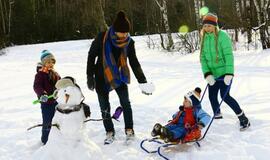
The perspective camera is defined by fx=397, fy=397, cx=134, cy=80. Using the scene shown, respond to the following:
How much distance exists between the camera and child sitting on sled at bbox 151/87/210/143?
470cm

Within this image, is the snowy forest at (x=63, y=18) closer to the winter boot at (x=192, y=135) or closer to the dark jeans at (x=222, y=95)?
the dark jeans at (x=222, y=95)

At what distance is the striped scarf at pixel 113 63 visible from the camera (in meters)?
4.93

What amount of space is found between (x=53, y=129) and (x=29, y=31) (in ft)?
104

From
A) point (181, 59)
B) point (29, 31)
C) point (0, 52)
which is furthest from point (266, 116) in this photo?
point (29, 31)

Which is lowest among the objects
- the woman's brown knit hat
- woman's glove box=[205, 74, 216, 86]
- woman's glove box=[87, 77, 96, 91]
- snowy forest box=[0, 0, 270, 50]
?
woman's glove box=[205, 74, 216, 86]

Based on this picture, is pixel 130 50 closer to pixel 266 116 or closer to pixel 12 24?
pixel 266 116

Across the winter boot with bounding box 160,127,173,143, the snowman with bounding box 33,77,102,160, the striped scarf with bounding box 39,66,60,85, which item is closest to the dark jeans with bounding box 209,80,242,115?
the winter boot with bounding box 160,127,173,143

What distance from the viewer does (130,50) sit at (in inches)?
203

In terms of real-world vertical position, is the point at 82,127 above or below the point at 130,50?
below

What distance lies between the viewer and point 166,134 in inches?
184

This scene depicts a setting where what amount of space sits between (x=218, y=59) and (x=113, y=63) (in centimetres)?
152

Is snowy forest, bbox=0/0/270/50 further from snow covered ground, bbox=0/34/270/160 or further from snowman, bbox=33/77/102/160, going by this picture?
snowman, bbox=33/77/102/160

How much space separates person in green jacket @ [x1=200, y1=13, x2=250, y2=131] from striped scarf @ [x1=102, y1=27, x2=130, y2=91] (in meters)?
1.23

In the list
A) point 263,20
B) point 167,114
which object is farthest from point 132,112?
point 263,20
